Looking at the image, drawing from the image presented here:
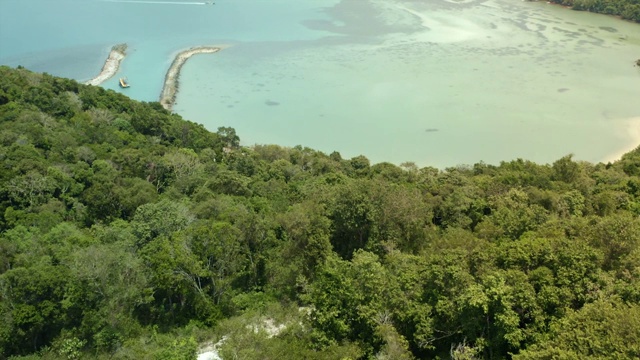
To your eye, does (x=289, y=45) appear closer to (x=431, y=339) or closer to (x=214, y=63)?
(x=214, y=63)

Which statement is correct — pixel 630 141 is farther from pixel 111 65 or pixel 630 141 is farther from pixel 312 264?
pixel 111 65

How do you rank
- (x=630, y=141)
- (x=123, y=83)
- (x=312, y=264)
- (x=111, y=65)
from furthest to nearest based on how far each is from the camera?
(x=111, y=65) < (x=123, y=83) < (x=630, y=141) < (x=312, y=264)

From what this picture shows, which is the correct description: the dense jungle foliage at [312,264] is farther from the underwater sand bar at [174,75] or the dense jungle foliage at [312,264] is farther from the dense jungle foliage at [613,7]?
the dense jungle foliage at [613,7]

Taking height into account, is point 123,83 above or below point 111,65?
below

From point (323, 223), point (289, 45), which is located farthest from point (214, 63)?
point (323, 223)

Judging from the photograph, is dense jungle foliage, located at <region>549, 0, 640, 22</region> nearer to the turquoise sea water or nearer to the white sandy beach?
the turquoise sea water

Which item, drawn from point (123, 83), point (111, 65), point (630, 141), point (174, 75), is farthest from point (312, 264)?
point (111, 65)
